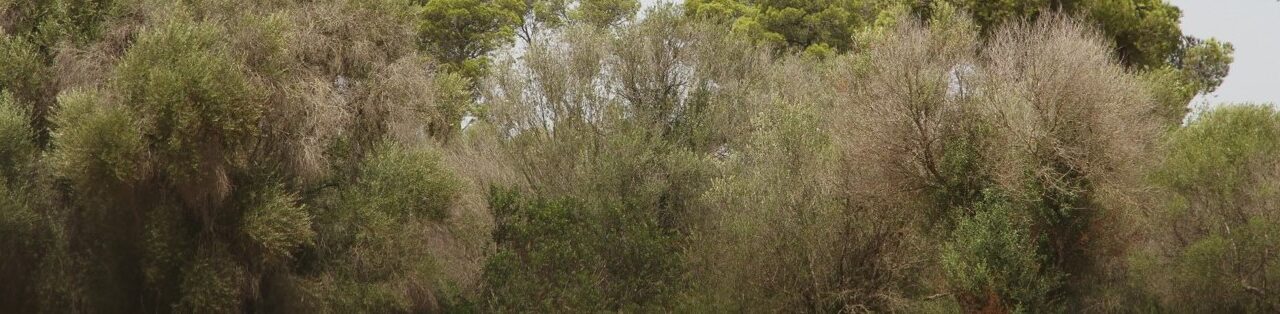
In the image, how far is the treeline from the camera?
70.6 feet

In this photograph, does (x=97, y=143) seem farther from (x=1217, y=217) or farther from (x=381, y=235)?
(x=1217, y=217)

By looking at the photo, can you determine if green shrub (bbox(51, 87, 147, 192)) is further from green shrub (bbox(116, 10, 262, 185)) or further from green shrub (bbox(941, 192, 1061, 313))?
green shrub (bbox(941, 192, 1061, 313))

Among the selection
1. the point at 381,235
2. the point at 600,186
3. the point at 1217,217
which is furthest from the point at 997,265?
the point at 381,235

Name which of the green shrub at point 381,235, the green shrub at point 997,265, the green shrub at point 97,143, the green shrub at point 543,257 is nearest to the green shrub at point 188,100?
the green shrub at point 97,143

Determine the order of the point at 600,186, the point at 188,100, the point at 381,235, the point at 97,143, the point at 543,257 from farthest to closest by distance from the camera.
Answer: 1. the point at 600,186
2. the point at 543,257
3. the point at 381,235
4. the point at 188,100
5. the point at 97,143

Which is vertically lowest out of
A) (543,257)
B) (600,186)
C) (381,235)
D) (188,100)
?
(543,257)

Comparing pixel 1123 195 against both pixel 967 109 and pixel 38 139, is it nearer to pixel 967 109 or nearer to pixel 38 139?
pixel 967 109

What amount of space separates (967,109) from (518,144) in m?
12.1

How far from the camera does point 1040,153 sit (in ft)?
74.6

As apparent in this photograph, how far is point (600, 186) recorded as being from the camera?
2866cm

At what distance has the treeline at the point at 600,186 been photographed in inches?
848

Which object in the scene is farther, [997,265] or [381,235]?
[381,235]

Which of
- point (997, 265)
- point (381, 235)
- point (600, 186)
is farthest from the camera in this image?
point (600, 186)

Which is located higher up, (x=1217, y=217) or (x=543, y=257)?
(x=1217, y=217)
